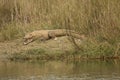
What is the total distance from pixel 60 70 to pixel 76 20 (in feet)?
11.1

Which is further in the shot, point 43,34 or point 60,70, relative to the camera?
point 43,34

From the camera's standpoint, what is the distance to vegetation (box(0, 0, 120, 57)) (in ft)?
54.0

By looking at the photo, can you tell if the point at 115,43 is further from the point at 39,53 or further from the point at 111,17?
the point at 39,53

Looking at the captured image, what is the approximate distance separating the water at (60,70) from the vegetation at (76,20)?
1.06m

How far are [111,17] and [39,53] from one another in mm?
2786

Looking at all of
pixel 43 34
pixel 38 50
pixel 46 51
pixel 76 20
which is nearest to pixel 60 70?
pixel 46 51

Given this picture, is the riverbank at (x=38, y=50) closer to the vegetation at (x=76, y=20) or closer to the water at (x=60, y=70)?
the vegetation at (x=76, y=20)

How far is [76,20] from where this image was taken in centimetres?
1739

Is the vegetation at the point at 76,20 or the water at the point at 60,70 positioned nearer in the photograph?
the water at the point at 60,70

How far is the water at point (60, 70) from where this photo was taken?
42.7 feet

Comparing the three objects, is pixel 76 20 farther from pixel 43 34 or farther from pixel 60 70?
pixel 60 70

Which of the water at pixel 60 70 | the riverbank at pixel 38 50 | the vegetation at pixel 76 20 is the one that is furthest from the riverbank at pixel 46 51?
the water at pixel 60 70

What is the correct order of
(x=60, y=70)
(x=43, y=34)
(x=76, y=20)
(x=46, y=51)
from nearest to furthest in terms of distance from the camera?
1. (x=60, y=70)
2. (x=46, y=51)
3. (x=76, y=20)
4. (x=43, y=34)

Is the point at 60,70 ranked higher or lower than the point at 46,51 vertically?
lower
